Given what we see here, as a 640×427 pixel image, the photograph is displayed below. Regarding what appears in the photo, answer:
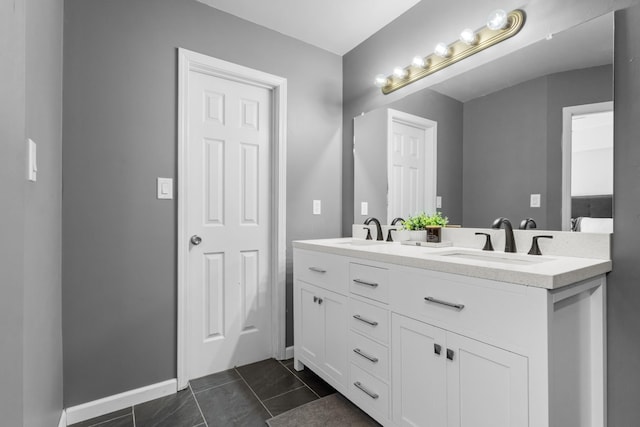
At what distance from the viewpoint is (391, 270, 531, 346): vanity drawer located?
39.4 inches

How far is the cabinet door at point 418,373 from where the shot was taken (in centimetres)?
121

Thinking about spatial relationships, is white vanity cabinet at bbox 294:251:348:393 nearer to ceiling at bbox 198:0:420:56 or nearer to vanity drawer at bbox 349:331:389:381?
vanity drawer at bbox 349:331:389:381

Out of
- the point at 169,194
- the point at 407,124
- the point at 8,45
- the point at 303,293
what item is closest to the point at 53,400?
the point at 169,194

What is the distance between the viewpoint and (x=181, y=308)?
6.33 feet

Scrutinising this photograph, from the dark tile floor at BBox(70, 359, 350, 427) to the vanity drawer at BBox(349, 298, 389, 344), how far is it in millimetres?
595

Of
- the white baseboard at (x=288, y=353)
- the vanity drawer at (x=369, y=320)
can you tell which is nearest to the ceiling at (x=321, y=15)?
the vanity drawer at (x=369, y=320)

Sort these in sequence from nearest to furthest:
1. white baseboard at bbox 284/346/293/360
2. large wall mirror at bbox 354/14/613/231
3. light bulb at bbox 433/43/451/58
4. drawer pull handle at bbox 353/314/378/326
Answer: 1. large wall mirror at bbox 354/14/613/231
2. drawer pull handle at bbox 353/314/378/326
3. light bulb at bbox 433/43/451/58
4. white baseboard at bbox 284/346/293/360

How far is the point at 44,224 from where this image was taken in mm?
1219

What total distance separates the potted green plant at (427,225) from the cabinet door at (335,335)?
2.11 ft

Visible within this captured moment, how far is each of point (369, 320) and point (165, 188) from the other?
4.57 ft

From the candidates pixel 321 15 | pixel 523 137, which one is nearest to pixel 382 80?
pixel 321 15

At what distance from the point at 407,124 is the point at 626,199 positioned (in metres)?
1.22

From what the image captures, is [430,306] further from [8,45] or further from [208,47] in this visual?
[208,47]

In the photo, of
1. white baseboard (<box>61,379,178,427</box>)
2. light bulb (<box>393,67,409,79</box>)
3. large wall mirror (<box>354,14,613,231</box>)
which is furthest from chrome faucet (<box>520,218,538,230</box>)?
white baseboard (<box>61,379,178,427</box>)
